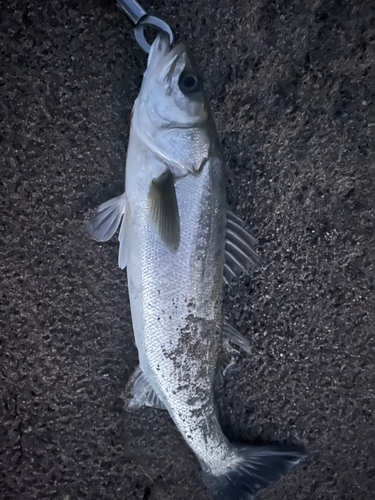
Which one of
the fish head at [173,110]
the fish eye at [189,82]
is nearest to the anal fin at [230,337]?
the fish head at [173,110]

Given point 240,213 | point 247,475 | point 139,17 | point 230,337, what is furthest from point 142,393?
point 139,17

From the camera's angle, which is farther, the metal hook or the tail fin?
the tail fin

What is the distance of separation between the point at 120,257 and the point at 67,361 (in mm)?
536

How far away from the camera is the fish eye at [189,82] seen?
133cm

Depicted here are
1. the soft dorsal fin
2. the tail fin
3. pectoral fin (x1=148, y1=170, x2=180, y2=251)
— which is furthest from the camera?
the tail fin

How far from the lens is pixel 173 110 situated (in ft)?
4.38

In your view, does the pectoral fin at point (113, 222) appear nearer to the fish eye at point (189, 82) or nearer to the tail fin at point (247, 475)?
the fish eye at point (189, 82)

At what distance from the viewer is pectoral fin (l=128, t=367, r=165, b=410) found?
1.48 metres

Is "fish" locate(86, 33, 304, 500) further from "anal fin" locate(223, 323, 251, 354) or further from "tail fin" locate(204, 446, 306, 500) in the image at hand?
"tail fin" locate(204, 446, 306, 500)

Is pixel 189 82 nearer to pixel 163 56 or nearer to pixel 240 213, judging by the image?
pixel 163 56

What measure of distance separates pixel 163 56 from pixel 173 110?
0.58 ft

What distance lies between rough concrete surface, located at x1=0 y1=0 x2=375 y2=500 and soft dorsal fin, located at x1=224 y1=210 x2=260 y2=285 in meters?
0.24

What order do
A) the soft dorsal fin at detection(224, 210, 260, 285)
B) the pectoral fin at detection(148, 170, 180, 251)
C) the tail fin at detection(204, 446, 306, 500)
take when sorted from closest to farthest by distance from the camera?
the pectoral fin at detection(148, 170, 180, 251), the soft dorsal fin at detection(224, 210, 260, 285), the tail fin at detection(204, 446, 306, 500)

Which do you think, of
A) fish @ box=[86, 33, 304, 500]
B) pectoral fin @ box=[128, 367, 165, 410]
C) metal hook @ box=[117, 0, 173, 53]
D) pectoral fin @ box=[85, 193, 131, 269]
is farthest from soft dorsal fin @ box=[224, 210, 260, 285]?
metal hook @ box=[117, 0, 173, 53]
